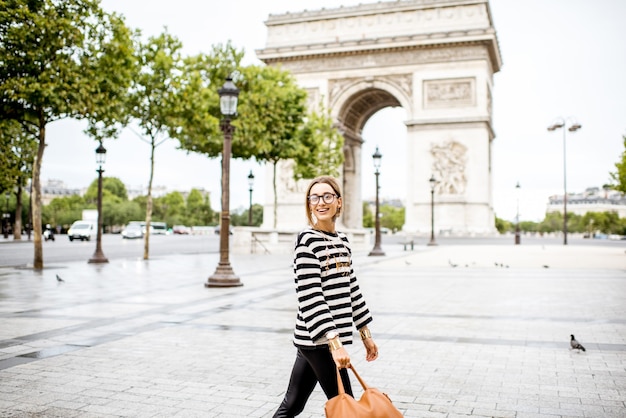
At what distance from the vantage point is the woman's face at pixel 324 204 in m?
3.31

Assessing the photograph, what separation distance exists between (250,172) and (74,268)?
18489 mm

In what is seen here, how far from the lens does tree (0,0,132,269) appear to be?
1498 centimetres

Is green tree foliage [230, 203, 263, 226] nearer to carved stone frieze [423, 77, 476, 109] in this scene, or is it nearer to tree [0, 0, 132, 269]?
carved stone frieze [423, 77, 476, 109]

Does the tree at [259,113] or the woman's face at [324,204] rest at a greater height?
the tree at [259,113]

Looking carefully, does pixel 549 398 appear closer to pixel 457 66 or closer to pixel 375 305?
pixel 375 305

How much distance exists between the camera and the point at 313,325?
Result: 3092mm

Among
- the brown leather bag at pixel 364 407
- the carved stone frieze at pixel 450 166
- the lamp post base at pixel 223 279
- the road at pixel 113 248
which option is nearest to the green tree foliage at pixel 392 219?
the carved stone frieze at pixel 450 166

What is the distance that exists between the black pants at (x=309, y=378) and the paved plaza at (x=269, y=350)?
Answer: 1210 millimetres

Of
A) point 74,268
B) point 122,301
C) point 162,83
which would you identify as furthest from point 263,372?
point 162,83

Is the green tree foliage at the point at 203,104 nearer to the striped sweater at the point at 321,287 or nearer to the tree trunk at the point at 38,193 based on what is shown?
the tree trunk at the point at 38,193

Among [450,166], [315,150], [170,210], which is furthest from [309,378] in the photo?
[170,210]

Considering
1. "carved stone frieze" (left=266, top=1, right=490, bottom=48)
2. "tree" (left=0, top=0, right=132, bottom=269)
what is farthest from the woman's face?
"carved stone frieze" (left=266, top=1, right=490, bottom=48)

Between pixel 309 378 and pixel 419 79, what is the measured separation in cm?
4020

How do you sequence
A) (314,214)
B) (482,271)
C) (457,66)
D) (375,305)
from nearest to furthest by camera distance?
(314,214), (375,305), (482,271), (457,66)
